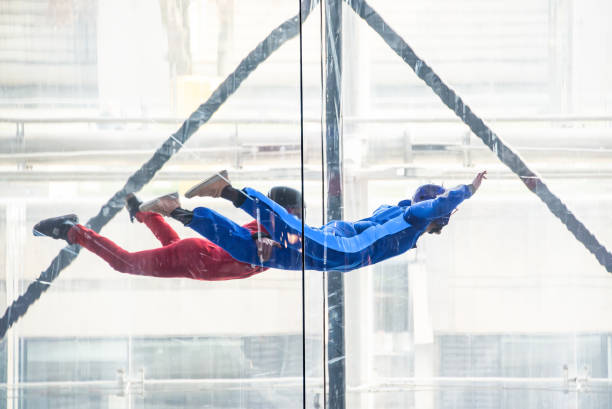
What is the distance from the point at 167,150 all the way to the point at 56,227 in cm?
19

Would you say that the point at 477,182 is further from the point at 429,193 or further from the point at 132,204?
the point at 132,204

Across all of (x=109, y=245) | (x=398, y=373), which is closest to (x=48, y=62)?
(x=109, y=245)

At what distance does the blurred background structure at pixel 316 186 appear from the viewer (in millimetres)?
962

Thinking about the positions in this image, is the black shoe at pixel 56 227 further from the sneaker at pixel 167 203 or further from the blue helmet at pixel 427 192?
the blue helmet at pixel 427 192

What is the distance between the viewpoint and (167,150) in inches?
37.9

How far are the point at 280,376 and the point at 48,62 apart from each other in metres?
0.57

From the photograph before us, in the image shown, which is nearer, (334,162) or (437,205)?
(437,205)

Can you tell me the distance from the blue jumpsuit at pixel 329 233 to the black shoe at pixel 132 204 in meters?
0.17

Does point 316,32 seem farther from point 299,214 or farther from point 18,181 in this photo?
point 18,181

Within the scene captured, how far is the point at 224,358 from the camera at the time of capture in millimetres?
1000

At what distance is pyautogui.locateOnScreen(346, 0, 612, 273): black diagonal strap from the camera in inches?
38.1

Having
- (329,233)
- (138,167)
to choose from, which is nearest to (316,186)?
(329,233)

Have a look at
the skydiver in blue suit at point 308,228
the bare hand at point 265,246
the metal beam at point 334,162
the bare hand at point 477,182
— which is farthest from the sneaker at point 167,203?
the bare hand at point 477,182

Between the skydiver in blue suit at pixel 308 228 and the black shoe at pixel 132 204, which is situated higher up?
the black shoe at pixel 132 204
